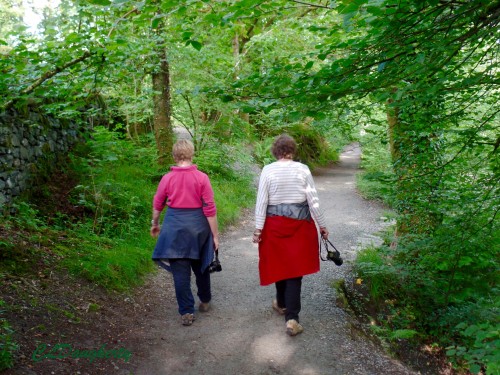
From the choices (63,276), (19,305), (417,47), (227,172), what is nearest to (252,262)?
(63,276)

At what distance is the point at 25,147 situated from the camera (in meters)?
7.36

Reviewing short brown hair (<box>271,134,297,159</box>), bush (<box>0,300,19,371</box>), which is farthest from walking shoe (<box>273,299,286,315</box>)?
bush (<box>0,300,19,371</box>)

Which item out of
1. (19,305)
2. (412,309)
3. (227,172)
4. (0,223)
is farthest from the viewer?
(227,172)

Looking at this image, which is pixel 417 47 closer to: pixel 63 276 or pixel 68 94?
pixel 68 94

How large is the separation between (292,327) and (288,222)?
1.11 meters

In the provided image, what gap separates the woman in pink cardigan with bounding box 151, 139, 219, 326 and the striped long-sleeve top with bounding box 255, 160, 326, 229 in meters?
0.56

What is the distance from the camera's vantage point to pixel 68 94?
16.6 feet

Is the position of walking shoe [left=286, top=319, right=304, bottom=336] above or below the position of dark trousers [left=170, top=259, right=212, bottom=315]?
below

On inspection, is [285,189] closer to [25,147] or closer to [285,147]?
[285,147]

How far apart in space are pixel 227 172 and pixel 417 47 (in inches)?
356

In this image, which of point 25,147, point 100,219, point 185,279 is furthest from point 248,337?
point 25,147

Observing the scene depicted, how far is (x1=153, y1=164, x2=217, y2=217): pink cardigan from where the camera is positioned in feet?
14.0

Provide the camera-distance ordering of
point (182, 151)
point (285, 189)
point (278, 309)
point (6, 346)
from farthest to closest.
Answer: point (278, 309) < point (182, 151) < point (285, 189) < point (6, 346)

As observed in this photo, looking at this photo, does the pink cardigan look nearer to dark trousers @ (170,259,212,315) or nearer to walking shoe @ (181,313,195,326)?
dark trousers @ (170,259,212,315)
